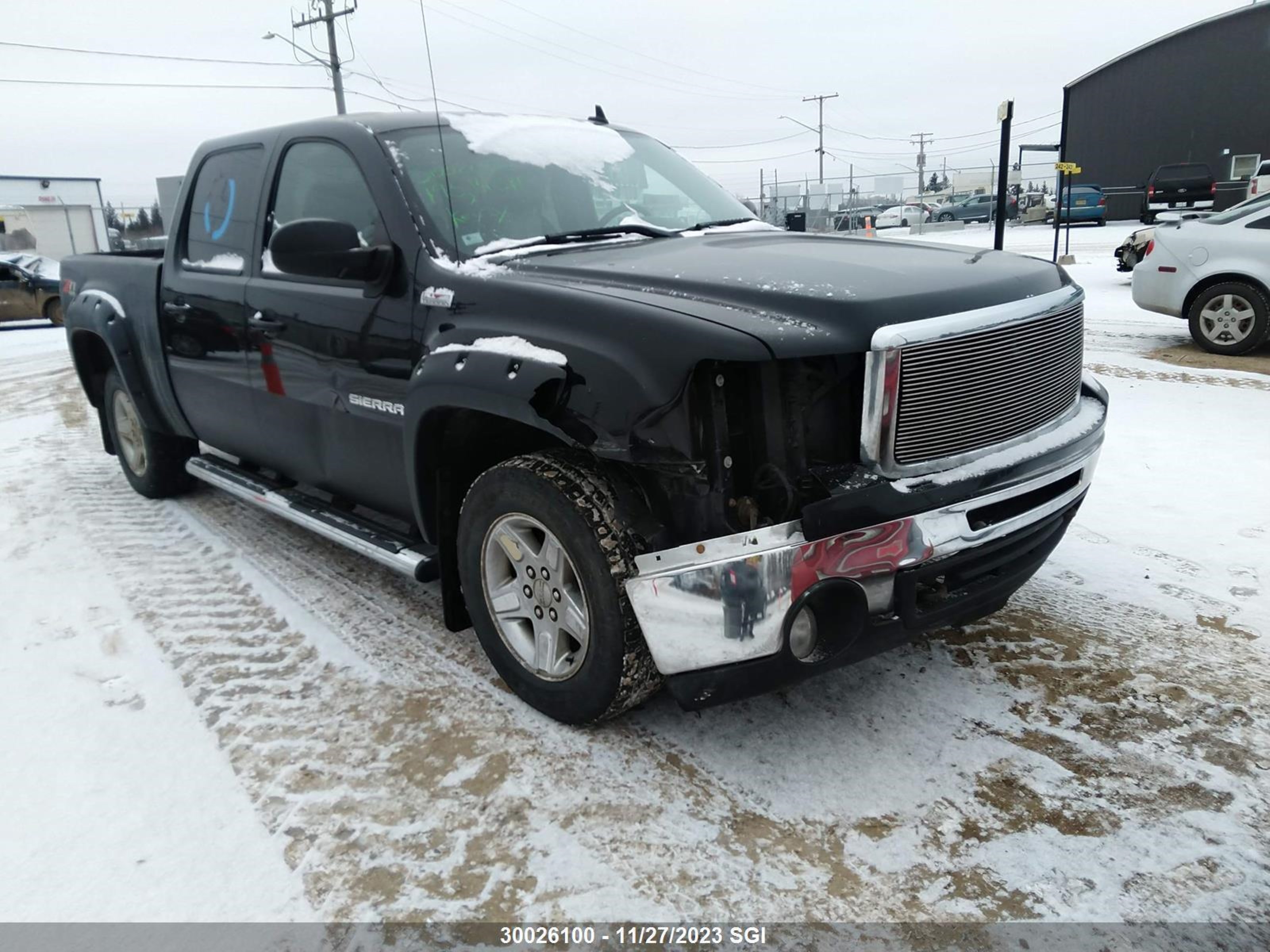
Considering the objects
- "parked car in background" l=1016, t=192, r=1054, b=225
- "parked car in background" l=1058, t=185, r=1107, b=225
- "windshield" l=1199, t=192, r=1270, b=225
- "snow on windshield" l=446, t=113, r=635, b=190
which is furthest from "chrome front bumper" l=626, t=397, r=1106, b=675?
"parked car in background" l=1016, t=192, r=1054, b=225

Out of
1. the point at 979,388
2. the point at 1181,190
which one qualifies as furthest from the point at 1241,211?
the point at 1181,190

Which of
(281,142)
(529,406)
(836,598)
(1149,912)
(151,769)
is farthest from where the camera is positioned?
(281,142)

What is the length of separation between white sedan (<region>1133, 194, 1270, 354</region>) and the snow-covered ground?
5.05m

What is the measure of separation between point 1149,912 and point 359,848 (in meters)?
1.92

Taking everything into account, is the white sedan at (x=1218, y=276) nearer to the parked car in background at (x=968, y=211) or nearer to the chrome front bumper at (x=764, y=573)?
the chrome front bumper at (x=764, y=573)

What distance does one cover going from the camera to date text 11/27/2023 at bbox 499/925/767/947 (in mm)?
2033

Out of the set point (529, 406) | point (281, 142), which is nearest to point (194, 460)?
point (281, 142)

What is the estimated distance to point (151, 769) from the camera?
2729 mm

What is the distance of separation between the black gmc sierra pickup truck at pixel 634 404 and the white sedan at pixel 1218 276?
633 cm

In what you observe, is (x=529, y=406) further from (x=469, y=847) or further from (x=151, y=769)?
(x=151, y=769)

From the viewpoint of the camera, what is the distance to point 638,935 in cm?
206

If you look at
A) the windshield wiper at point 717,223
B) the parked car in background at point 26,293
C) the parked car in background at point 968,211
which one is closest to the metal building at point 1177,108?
the parked car in background at point 968,211

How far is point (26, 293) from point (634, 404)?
60.6ft

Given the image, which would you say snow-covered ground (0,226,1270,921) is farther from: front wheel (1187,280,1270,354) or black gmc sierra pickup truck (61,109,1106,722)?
front wheel (1187,280,1270,354)
